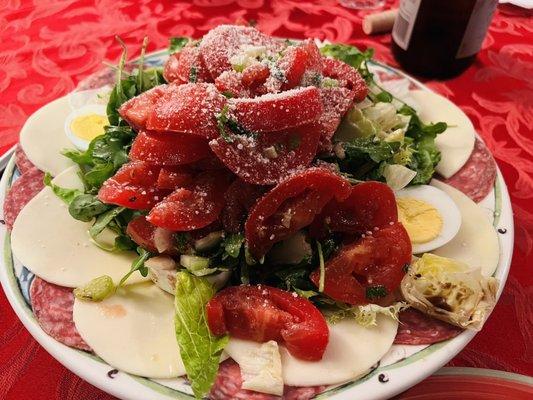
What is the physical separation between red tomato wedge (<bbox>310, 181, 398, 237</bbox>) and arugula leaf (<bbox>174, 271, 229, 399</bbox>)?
0.60 m

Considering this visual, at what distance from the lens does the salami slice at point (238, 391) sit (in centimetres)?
183

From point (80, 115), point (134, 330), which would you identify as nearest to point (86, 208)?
point (134, 330)

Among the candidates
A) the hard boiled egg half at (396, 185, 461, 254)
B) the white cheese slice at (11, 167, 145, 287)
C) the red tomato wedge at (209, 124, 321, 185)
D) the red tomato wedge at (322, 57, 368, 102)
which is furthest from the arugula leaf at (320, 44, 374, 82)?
the white cheese slice at (11, 167, 145, 287)

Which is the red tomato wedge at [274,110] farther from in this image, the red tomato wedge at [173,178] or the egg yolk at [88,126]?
the egg yolk at [88,126]

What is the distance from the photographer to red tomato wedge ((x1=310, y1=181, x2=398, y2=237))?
2.24 meters

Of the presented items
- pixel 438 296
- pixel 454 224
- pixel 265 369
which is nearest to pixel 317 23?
pixel 454 224

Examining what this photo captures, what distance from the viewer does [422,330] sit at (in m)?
2.08

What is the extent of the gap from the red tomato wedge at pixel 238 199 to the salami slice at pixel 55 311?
77 centimetres

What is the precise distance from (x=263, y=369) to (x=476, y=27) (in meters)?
2.89

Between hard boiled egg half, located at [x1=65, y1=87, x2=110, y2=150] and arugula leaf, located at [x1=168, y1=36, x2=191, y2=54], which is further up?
arugula leaf, located at [x1=168, y1=36, x2=191, y2=54]

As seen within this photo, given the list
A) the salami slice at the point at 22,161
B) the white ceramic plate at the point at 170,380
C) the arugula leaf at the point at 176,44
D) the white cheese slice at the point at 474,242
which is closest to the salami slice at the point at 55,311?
the white ceramic plate at the point at 170,380

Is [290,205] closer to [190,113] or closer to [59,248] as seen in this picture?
[190,113]

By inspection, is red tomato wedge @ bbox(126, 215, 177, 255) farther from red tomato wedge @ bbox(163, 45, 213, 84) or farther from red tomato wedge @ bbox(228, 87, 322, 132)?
red tomato wedge @ bbox(163, 45, 213, 84)

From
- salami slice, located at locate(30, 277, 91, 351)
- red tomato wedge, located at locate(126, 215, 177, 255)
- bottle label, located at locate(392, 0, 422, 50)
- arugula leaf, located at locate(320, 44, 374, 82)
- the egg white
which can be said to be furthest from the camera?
bottle label, located at locate(392, 0, 422, 50)
